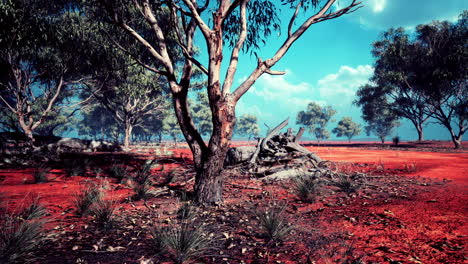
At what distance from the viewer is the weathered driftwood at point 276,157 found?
23.7 ft

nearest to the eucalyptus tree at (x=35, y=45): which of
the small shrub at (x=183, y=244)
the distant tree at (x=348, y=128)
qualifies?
the small shrub at (x=183, y=244)

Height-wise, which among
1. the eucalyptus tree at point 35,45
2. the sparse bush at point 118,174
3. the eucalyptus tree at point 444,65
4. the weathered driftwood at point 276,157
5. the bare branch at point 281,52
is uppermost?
the eucalyptus tree at point 444,65

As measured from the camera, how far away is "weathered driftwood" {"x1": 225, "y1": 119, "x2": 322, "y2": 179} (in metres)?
7.21

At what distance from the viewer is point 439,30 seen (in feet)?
72.9

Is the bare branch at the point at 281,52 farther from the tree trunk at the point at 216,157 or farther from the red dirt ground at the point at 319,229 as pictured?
the red dirt ground at the point at 319,229

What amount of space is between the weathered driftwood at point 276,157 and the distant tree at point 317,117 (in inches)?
2511

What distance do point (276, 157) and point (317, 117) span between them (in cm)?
6832

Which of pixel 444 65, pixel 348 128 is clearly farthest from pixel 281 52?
pixel 348 128

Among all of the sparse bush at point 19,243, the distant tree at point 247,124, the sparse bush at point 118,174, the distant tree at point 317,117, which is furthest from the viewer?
the distant tree at point 247,124

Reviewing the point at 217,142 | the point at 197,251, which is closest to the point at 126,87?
the point at 217,142

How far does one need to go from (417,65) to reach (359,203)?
28154 mm

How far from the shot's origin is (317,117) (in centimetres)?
7075

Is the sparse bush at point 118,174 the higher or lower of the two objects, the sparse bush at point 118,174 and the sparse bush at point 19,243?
the lower

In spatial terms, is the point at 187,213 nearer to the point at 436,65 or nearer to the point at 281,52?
the point at 281,52
